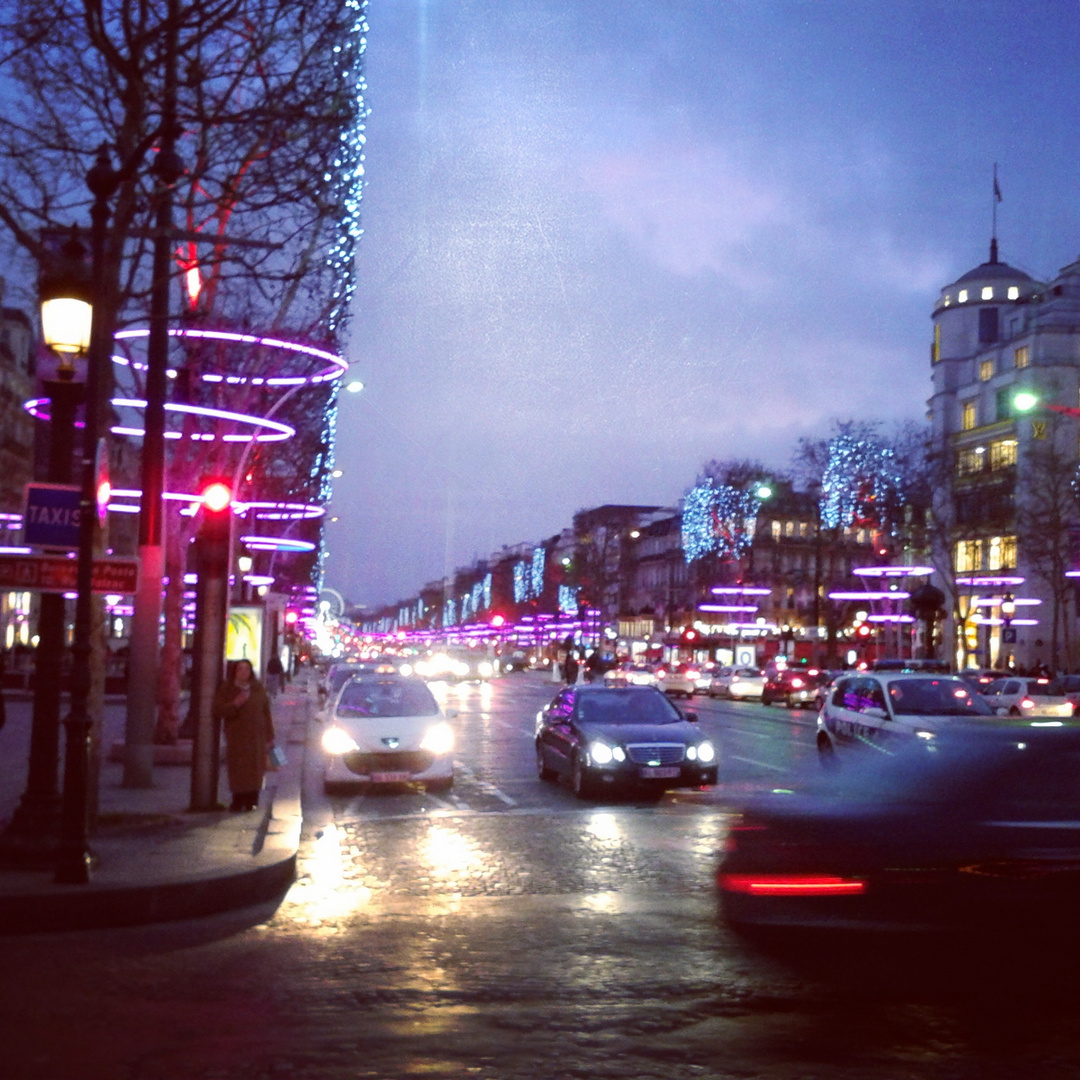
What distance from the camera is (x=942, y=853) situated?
26.5 ft

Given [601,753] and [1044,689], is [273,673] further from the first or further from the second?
[601,753]

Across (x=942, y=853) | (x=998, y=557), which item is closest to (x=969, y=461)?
(x=998, y=557)

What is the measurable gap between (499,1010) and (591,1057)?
1.03m

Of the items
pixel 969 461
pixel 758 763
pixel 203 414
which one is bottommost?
pixel 758 763

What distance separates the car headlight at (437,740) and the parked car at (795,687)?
37901 millimetres

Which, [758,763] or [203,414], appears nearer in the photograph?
[203,414]

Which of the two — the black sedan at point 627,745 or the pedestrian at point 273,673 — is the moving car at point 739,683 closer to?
the pedestrian at point 273,673

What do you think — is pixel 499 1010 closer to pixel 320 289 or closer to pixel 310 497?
pixel 320 289

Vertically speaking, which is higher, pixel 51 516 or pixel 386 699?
pixel 51 516

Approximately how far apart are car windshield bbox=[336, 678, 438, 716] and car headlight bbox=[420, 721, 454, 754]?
1.78 ft

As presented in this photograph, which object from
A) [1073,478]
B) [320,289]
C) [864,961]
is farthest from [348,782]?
[1073,478]

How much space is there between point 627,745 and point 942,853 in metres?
10.5

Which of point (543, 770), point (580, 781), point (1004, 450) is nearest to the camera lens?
point (580, 781)

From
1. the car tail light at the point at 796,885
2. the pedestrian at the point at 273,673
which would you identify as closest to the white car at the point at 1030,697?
the pedestrian at the point at 273,673
